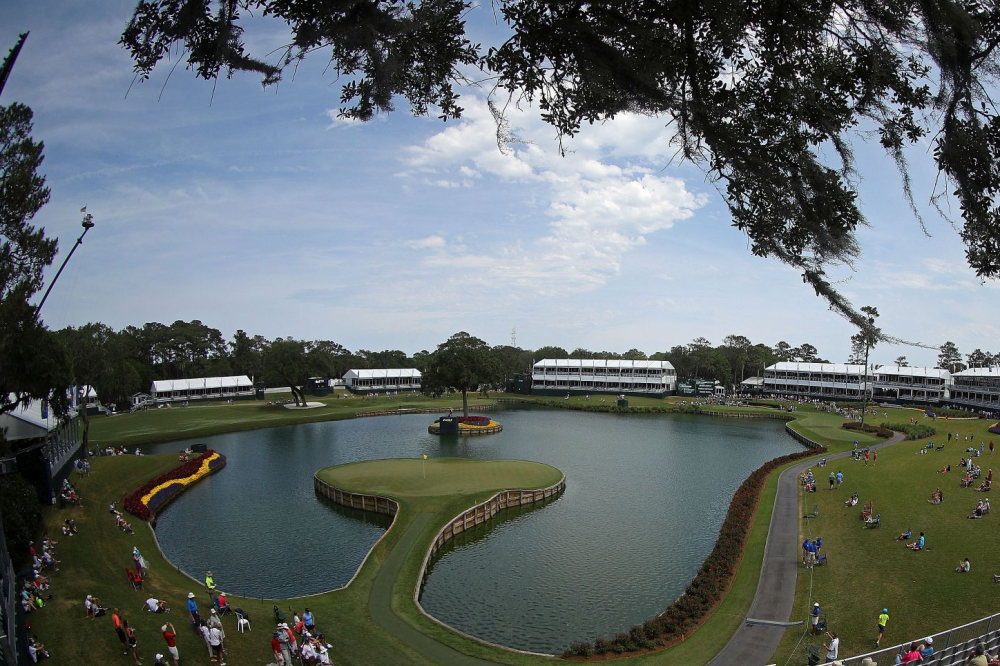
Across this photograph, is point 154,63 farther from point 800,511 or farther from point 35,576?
point 800,511

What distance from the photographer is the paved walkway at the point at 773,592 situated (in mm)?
20344

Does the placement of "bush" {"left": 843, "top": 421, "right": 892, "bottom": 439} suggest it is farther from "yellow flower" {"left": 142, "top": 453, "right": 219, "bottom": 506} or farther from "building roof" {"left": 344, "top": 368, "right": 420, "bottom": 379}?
"building roof" {"left": 344, "top": 368, "right": 420, "bottom": 379}

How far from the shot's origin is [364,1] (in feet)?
20.8

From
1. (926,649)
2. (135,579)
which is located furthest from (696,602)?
(135,579)

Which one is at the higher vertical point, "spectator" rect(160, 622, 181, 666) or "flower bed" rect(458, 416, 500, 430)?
"flower bed" rect(458, 416, 500, 430)

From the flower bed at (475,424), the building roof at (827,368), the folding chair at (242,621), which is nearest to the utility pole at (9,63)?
the folding chair at (242,621)

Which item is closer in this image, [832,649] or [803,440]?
[832,649]

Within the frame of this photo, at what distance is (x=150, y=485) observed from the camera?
4359 cm

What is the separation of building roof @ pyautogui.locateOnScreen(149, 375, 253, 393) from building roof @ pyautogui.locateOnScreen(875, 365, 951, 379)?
417 feet

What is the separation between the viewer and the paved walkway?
66.7 ft

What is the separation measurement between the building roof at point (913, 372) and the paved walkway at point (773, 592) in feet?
315

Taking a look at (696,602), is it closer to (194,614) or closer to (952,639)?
(952,639)

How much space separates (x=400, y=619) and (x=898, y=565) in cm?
2230

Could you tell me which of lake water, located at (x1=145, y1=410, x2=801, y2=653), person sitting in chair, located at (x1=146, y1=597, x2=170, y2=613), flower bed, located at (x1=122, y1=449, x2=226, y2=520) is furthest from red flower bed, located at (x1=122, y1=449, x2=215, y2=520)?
person sitting in chair, located at (x1=146, y1=597, x2=170, y2=613)
